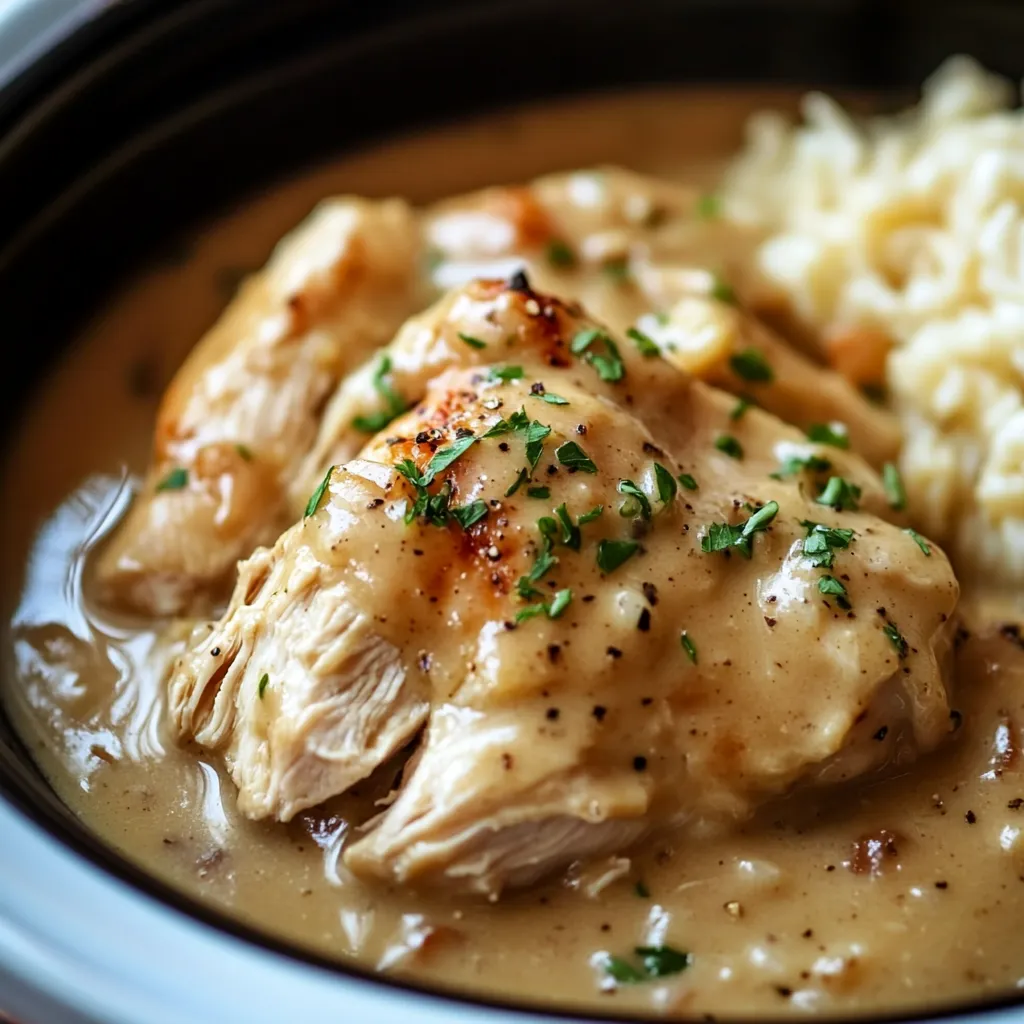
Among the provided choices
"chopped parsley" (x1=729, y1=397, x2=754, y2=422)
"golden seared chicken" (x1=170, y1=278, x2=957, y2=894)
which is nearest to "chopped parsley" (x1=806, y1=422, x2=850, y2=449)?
"chopped parsley" (x1=729, y1=397, x2=754, y2=422)

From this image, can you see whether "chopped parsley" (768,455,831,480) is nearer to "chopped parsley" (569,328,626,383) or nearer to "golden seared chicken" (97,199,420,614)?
"chopped parsley" (569,328,626,383)

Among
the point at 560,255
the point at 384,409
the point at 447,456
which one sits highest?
the point at 447,456

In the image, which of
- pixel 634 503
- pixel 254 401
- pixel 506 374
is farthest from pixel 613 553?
pixel 254 401

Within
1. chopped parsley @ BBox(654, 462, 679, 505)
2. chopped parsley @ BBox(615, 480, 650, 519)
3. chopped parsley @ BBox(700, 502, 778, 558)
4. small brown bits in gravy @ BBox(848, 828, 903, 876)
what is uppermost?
chopped parsley @ BBox(615, 480, 650, 519)

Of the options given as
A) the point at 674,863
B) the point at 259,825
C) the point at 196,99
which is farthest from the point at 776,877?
the point at 196,99

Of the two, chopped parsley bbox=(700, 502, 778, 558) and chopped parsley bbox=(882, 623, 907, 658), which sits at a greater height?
chopped parsley bbox=(700, 502, 778, 558)

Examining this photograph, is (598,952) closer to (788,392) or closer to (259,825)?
(259,825)

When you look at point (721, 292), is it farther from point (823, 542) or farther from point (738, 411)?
point (823, 542)
